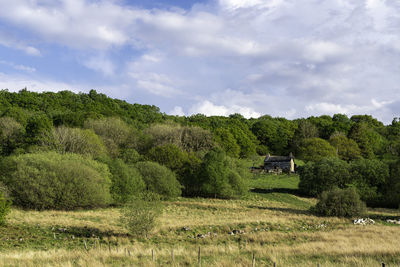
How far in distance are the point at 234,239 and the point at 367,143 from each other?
102665 mm

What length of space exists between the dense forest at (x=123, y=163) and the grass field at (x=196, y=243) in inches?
207

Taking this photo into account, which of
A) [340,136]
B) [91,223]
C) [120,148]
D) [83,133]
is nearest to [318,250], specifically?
[91,223]

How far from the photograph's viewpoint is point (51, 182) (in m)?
38.8

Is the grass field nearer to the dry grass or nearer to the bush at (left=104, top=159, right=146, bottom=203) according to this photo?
the dry grass

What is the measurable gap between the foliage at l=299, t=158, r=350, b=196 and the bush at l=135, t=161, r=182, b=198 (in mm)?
26479

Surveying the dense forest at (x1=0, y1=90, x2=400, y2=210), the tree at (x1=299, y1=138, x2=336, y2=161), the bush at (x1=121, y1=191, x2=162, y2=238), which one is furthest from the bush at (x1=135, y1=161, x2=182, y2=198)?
the tree at (x1=299, y1=138, x2=336, y2=161)

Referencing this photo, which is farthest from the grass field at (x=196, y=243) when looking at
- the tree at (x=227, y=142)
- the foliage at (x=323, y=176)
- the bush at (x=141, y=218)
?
the tree at (x=227, y=142)

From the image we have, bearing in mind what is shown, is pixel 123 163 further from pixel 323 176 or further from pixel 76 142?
pixel 323 176

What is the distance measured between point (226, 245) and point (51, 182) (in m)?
26.2

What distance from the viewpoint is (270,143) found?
131 metres

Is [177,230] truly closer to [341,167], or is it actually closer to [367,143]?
[341,167]

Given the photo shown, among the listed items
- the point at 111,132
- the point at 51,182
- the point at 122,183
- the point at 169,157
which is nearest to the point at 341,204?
the point at 122,183

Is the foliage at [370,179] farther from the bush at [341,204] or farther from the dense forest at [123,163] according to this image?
the bush at [341,204]

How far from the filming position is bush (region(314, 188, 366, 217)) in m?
39.4
